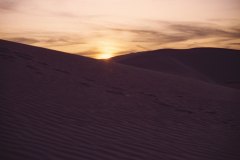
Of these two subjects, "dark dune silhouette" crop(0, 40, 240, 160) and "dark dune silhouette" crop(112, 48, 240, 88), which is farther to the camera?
"dark dune silhouette" crop(112, 48, 240, 88)

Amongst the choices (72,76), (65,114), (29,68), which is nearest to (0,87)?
(65,114)

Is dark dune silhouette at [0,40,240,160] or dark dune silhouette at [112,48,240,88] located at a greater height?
dark dune silhouette at [112,48,240,88]

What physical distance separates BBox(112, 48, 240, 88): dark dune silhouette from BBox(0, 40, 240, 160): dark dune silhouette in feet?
88.8

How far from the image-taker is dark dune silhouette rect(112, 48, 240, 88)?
3899 cm

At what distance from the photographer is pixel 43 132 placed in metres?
4.75

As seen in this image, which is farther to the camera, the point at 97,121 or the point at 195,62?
the point at 195,62

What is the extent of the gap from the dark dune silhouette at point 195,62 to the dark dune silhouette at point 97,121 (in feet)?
88.8

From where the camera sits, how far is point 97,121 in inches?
241

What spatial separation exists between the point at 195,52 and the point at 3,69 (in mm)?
51287

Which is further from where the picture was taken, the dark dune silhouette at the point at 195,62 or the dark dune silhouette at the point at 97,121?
Answer: the dark dune silhouette at the point at 195,62

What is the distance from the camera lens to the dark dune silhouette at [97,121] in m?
4.38

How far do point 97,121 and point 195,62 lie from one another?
47.4m

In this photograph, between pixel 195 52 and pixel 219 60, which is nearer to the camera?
pixel 219 60

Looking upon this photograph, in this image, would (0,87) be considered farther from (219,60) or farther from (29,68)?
(219,60)
